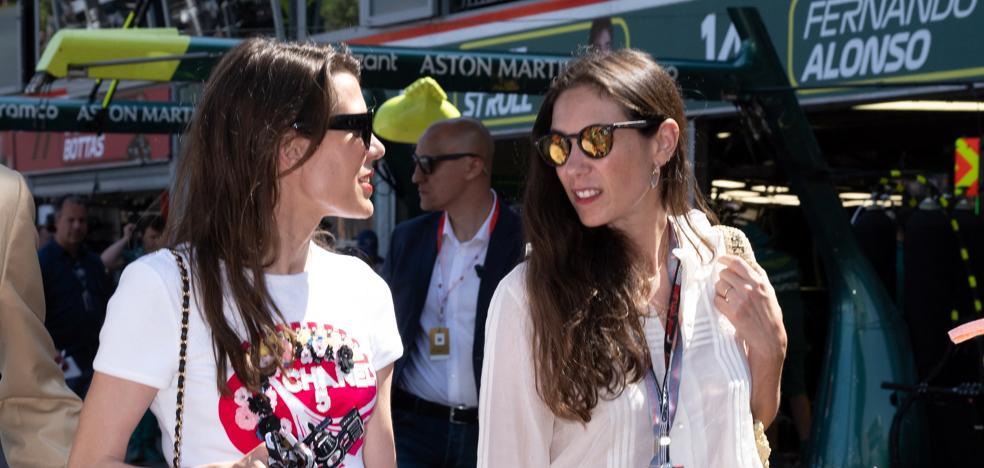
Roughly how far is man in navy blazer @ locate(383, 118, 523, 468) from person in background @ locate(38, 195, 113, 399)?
3183 millimetres

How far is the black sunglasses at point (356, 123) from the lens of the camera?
2.65 m

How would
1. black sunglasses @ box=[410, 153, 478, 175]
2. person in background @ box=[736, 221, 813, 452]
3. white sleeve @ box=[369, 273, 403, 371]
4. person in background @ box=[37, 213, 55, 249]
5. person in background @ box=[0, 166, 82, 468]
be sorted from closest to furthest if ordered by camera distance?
1. white sleeve @ box=[369, 273, 403, 371]
2. person in background @ box=[0, 166, 82, 468]
3. black sunglasses @ box=[410, 153, 478, 175]
4. person in background @ box=[736, 221, 813, 452]
5. person in background @ box=[37, 213, 55, 249]

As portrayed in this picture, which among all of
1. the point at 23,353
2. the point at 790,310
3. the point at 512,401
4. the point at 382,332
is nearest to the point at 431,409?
the point at 23,353

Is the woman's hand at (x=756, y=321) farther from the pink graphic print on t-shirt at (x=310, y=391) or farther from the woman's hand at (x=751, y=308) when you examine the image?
the pink graphic print on t-shirt at (x=310, y=391)

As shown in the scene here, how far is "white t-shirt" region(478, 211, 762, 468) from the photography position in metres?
2.60

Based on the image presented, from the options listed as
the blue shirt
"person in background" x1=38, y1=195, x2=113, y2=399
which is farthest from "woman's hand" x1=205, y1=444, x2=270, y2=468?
the blue shirt

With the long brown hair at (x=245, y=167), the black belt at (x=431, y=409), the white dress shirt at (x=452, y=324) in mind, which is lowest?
the black belt at (x=431, y=409)

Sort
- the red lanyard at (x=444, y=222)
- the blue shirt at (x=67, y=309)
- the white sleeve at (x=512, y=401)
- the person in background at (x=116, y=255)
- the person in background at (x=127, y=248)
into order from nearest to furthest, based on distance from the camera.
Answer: the white sleeve at (x=512, y=401) < the red lanyard at (x=444, y=222) < the blue shirt at (x=67, y=309) < the person in background at (x=127, y=248) < the person in background at (x=116, y=255)

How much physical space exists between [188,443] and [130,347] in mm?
212

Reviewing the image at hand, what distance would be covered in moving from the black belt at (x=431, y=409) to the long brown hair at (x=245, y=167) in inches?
103

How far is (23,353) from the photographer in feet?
10.2

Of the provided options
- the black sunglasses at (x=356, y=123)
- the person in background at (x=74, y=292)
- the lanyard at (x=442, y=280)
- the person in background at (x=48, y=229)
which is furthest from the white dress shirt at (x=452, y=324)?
the person in background at (x=48, y=229)

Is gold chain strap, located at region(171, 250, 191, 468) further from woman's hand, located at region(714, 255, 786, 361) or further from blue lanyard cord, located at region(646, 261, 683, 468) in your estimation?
woman's hand, located at region(714, 255, 786, 361)

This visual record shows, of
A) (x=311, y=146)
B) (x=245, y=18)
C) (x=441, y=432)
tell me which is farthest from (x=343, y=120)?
(x=245, y=18)
